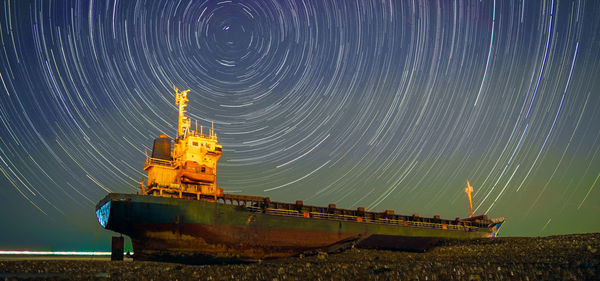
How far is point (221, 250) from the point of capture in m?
23.5

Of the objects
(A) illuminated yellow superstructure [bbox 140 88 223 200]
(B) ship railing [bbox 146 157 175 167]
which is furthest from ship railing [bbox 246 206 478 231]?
(B) ship railing [bbox 146 157 175 167]

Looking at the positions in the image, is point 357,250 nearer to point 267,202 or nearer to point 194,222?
point 267,202

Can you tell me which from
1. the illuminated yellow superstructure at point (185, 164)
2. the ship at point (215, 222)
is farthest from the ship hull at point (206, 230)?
the illuminated yellow superstructure at point (185, 164)

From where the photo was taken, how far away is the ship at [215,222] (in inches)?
898

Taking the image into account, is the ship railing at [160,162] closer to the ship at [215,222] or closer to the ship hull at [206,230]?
the ship at [215,222]

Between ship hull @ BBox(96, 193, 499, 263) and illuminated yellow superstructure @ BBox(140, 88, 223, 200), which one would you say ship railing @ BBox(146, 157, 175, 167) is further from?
ship hull @ BBox(96, 193, 499, 263)

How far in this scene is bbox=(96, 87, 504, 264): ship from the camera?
22.8 metres

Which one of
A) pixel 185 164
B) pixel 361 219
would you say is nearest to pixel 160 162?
pixel 185 164

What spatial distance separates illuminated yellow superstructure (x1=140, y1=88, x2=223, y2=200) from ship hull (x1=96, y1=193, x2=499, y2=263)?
5354mm

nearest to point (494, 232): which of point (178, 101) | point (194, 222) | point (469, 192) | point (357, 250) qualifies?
point (469, 192)

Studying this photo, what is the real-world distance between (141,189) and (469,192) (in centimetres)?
3624

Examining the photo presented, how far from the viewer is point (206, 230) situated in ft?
76.8

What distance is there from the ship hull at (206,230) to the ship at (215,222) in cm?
6

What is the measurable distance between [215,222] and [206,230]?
732mm
